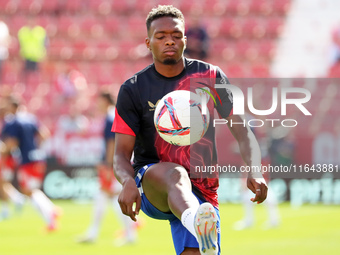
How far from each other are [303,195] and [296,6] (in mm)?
8958

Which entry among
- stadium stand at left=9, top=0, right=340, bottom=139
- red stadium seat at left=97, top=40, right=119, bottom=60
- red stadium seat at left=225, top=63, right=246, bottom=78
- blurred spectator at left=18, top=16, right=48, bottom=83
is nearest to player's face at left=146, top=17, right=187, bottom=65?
stadium stand at left=9, top=0, right=340, bottom=139

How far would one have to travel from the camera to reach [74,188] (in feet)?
52.1

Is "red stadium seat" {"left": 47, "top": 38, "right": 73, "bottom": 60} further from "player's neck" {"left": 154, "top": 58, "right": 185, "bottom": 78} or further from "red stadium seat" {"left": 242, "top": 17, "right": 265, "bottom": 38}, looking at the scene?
Answer: "player's neck" {"left": 154, "top": 58, "right": 185, "bottom": 78}

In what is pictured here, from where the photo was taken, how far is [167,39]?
13.5ft

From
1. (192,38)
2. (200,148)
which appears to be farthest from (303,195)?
(200,148)

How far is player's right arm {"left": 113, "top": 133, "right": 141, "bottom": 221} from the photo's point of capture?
3885mm

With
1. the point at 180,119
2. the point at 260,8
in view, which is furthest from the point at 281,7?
the point at 180,119

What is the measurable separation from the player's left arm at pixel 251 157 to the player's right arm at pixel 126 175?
2.29 feet

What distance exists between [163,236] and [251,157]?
6.21 metres

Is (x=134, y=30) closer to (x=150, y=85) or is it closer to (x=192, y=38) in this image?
(x=192, y=38)

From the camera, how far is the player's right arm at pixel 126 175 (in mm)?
3885

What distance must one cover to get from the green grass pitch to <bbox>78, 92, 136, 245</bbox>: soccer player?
0.18m

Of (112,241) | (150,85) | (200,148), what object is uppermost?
(150,85)

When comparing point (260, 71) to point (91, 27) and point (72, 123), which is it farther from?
point (72, 123)
